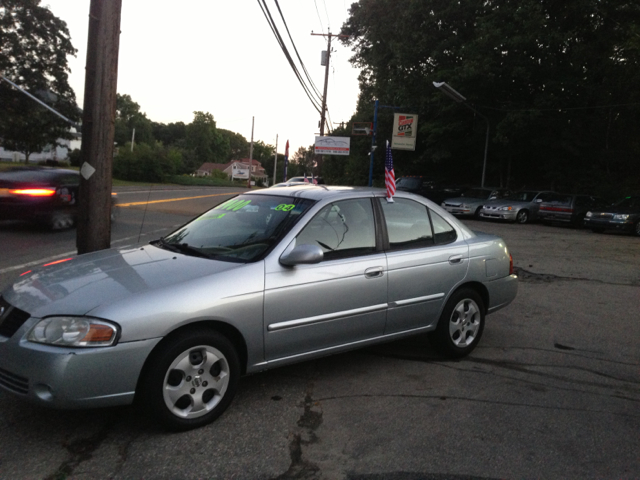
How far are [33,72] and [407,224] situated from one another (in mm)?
44345

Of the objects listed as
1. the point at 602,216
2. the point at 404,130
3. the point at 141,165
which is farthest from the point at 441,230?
the point at 141,165

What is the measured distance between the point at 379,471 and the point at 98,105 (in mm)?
4872

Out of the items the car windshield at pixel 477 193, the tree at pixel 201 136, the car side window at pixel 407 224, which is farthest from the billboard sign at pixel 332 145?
the tree at pixel 201 136

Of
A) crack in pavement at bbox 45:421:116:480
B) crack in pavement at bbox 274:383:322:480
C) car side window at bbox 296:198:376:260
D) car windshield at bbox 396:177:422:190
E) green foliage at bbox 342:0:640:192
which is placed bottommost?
crack in pavement at bbox 45:421:116:480

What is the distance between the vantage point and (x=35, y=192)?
1139cm

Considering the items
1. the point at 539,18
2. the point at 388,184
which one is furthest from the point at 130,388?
the point at 539,18

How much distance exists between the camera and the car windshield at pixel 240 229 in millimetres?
3910

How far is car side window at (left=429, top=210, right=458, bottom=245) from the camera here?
16.1 feet

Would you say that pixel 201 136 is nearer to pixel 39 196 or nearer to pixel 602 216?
pixel 602 216

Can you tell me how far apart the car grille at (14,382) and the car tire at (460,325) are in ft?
10.5

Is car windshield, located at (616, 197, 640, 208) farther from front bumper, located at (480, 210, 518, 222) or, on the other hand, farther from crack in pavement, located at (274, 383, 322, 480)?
crack in pavement, located at (274, 383, 322, 480)

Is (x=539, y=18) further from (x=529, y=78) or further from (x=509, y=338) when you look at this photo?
(x=509, y=338)

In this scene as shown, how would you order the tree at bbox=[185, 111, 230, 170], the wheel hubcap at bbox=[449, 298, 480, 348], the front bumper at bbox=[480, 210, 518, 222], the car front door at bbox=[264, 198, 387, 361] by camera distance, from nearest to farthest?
the car front door at bbox=[264, 198, 387, 361], the wheel hubcap at bbox=[449, 298, 480, 348], the front bumper at bbox=[480, 210, 518, 222], the tree at bbox=[185, 111, 230, 170]

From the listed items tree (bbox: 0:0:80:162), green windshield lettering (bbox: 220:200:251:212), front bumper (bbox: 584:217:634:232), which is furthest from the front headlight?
tree (bbox: 0:0:80:162)
